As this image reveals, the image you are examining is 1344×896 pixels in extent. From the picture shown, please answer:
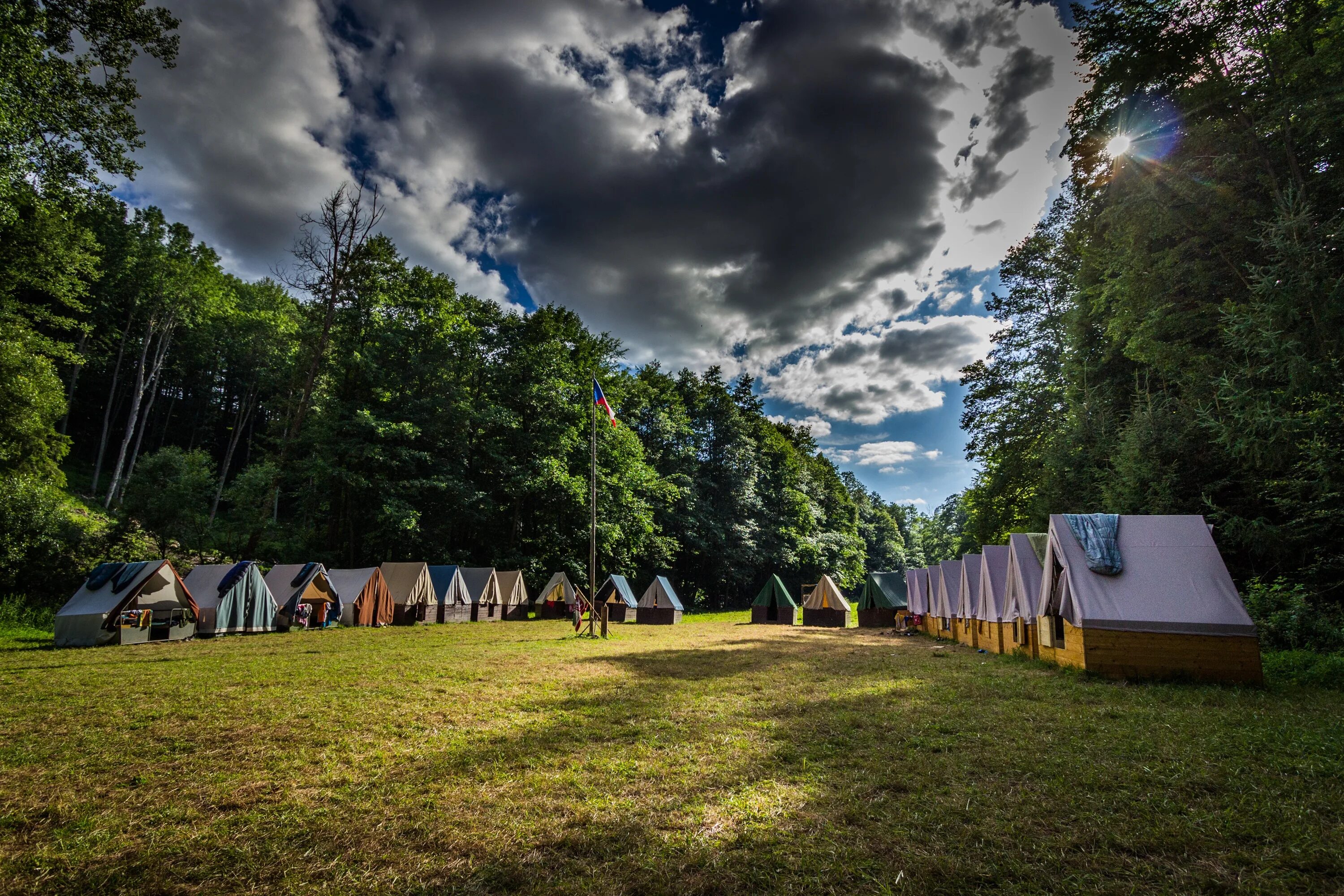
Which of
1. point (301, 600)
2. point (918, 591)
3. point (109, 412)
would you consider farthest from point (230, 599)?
point (109, 412)

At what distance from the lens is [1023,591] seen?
38.6 feet

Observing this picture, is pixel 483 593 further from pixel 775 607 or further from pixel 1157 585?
pixel 1157 585

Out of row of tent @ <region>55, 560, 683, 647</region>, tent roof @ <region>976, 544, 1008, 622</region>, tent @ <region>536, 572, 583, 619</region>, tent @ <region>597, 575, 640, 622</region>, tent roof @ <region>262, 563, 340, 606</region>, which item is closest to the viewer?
row of tent @ <region>55, 560, 683, 647</region>

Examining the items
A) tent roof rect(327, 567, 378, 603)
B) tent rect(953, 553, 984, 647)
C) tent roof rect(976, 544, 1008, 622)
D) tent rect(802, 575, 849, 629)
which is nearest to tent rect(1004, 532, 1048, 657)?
tent roof rect(976, 544, 1008, 622)

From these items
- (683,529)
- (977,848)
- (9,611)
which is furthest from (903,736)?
(683,529)

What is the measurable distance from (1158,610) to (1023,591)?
319 cm

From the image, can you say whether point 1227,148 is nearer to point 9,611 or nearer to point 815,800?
point 815,800

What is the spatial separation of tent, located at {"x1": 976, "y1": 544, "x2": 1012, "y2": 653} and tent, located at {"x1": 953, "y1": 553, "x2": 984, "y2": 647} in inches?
14.7

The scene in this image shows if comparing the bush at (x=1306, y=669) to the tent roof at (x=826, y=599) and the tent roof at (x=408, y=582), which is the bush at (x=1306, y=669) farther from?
the tent roof at (x=408, y=582)

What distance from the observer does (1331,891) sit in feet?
9.25

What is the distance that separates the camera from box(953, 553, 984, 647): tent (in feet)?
49.1

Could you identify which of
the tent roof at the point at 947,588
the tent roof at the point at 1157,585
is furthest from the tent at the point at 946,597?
the tent roof at the point at 1157,585

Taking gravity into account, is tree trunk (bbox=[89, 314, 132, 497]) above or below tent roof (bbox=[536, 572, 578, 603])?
above

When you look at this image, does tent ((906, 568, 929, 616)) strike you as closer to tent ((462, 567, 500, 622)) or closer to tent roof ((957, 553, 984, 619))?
tent roof ((957, 553, 984, 619))
